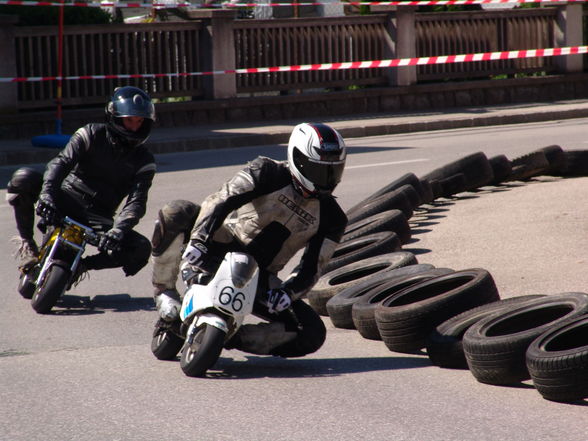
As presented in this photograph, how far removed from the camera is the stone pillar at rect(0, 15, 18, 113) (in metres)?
Result: 17.5

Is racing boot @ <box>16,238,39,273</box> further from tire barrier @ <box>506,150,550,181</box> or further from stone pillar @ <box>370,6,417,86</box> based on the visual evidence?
stone pillar @ <box>370,6,417,86</box>

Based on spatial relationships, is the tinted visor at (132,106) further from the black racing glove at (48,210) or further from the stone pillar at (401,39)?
the stone pillar at (401,39)

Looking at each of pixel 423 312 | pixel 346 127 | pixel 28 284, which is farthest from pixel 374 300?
pixel 346 127

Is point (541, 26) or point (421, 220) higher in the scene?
point (541, 26)

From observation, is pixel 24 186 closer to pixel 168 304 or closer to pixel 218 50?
pixel 168 304

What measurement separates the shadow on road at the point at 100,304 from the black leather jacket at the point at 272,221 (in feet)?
5.97

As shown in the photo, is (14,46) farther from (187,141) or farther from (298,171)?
(298,171)

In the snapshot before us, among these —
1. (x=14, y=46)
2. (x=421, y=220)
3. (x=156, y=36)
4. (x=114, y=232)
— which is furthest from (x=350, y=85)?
(x=114, y=232)

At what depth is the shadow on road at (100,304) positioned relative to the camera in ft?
24.5

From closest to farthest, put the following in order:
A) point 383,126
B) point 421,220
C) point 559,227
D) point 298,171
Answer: point 298,171, point 559,227, point 421,220, point 383,126

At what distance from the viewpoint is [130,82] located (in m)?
19.4

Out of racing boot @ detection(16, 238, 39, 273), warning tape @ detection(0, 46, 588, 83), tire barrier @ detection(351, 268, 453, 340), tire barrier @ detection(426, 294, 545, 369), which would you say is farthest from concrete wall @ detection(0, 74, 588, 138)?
tire barrier @ detection(426, 294, 545, 369)

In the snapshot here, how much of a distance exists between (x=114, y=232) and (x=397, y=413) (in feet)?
9.49

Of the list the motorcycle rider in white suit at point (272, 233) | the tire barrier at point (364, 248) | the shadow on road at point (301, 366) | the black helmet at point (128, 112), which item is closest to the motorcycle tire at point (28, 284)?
the black helmet at point (128, 112)
